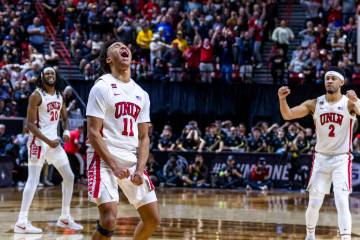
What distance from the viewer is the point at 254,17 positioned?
89.2 feet

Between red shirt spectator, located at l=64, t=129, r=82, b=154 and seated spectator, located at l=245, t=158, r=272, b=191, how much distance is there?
5175 millimetres

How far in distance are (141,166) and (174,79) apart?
18.4 metres

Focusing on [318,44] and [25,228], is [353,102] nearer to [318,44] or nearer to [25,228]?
[25,228]

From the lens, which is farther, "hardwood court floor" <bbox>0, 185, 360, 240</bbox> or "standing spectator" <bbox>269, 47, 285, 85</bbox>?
"standing spectator" <bbox>269, 47, 285, 85</bbox>

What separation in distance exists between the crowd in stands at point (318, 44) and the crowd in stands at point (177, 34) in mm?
893

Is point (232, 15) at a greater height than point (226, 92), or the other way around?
point (232, 15)

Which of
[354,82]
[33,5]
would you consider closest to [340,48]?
[354,82]

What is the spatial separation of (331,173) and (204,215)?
5.06m

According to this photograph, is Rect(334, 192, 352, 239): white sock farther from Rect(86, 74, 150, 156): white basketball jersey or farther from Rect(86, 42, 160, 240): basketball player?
Rect(86, 74, 150, 156): white basketball jersey

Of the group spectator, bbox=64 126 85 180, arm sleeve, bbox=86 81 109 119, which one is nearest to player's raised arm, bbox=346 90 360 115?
arm sleeve, bbox=86 81 109 119

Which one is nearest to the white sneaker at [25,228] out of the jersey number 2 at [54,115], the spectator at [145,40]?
the jersey number 2 at [54,115]

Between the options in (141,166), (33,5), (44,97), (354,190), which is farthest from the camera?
(33,5)

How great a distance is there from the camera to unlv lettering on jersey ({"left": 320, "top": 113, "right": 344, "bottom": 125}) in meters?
11.8

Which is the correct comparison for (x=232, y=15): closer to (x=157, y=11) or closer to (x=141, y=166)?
(x=157, y=11)
